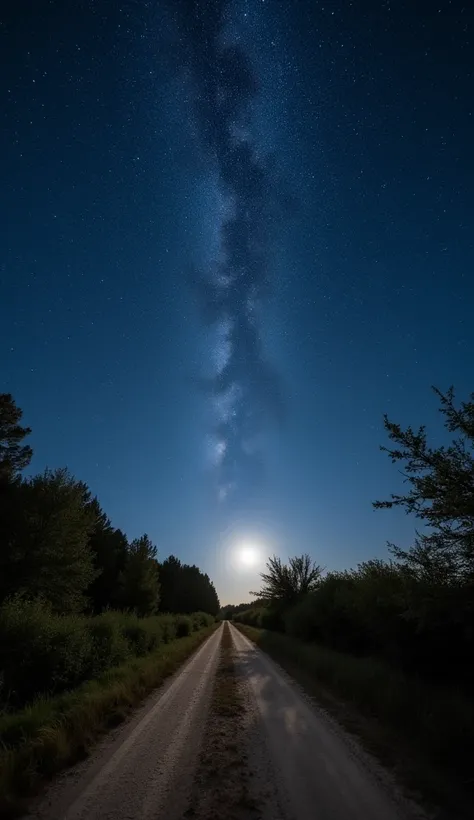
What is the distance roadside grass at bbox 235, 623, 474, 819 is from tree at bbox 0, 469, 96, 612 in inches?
629

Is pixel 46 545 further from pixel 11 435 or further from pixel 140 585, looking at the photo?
pixel 140 585

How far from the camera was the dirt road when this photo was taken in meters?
4.72

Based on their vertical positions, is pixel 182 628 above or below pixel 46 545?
below

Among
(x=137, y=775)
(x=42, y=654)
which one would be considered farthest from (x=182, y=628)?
(x=137, y=775)

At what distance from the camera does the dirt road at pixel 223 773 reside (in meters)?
4.72

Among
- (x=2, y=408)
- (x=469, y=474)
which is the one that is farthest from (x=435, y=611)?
(x=2, y=408)

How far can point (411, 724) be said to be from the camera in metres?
7.96

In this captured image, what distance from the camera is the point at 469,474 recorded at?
25.5ft

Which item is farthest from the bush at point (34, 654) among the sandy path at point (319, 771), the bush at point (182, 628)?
the bush at point (182, 628)

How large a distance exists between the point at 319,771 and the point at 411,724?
3.05m

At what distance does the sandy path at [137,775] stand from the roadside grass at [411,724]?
118 inches

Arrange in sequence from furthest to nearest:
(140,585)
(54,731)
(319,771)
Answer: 1. (140,585)
2. (54,731)
3. (319,771)

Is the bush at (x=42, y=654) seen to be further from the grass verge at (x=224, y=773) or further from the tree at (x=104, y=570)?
the tree at (x=104, y=570)

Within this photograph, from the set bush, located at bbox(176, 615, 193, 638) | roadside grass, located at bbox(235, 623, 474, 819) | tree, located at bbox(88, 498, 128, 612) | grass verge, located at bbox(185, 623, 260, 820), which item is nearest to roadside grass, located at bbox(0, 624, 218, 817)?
grass verge, located at bbox(185, 623, 260, 820)
